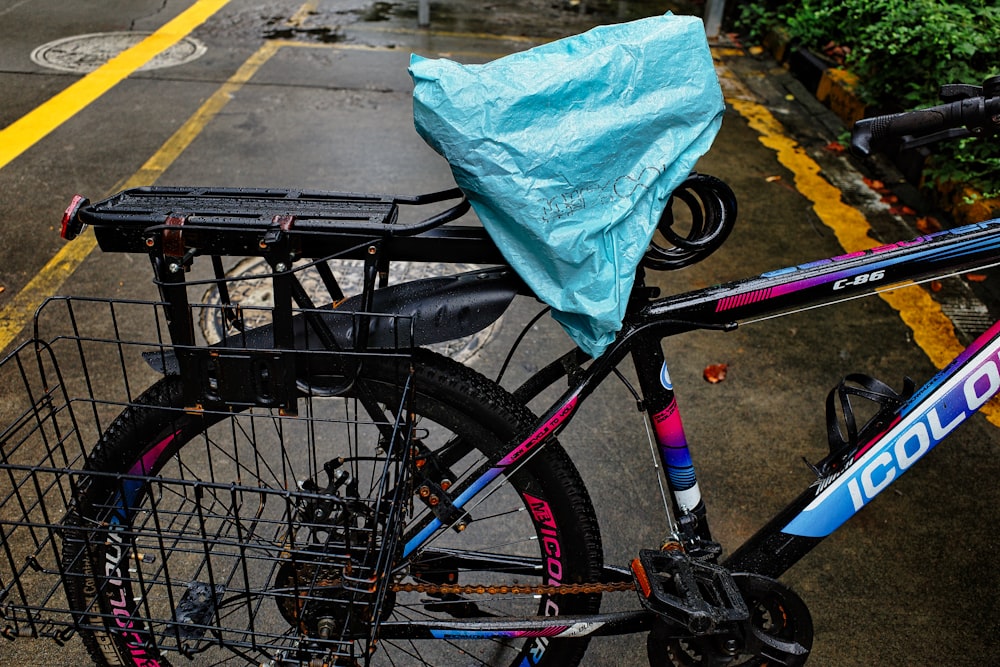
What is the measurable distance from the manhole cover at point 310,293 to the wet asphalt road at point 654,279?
0.11 m

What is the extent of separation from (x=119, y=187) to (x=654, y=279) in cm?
298

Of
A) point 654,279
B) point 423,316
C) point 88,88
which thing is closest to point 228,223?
point 423,316

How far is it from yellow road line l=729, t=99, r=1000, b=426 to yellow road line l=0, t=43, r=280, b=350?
150 inches

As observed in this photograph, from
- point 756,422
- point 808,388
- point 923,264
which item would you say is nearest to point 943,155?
point 808,388

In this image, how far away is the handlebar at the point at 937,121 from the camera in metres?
1.64

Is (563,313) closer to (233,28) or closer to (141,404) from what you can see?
(141,404)

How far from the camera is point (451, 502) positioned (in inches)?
72.8

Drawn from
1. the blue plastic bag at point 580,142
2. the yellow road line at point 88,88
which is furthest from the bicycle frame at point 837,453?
the yellow road line at point 88,88

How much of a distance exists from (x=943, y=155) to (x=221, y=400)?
15.1ft

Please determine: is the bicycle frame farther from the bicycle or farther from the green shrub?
the green shrub

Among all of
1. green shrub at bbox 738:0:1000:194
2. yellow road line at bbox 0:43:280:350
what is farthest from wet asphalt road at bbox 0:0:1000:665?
green shrub at bbox 738:0:1000:194

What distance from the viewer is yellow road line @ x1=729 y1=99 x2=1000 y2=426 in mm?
3697

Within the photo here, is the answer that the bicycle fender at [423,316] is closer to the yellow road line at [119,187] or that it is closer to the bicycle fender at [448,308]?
the bicycle fender at [448,308]

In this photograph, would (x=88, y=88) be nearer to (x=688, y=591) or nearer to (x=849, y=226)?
(x=849, y=226)
